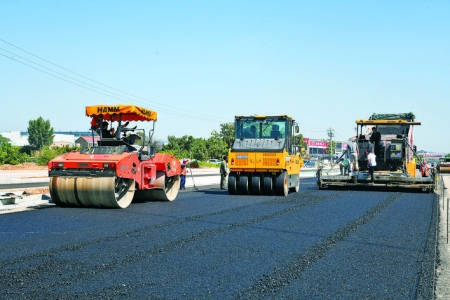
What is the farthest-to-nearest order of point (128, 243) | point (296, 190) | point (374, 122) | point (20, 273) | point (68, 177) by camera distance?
point (374, 122)
point (296, 190)
point (68, 177)
point (128, 243)
point (20, 273)

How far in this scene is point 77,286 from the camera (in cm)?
549

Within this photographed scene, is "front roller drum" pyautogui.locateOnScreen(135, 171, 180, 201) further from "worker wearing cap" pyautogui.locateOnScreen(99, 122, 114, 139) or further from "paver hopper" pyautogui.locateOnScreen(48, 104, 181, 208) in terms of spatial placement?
"worker wearing cap" pyautogui.locateOnScreen(99, 122, 114, 139)

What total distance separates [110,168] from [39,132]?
114566 mm

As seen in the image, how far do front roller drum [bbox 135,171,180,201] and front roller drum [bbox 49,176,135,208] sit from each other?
69.2 inches

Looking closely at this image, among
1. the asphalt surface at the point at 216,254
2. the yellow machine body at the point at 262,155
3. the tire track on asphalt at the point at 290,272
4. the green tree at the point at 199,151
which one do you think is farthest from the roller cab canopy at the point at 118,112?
the green tree at the point at 199,151

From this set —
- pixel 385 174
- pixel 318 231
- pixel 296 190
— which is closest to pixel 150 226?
pixel 318 231

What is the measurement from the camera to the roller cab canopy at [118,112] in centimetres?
1334

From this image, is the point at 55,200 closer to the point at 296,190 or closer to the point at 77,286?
the point at 77,286

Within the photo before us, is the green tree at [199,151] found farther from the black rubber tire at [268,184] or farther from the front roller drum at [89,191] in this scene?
the front roller drum at [89,191]

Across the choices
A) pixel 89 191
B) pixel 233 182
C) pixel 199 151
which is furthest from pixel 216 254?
pixel 199 151

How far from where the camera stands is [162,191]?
1502 cm

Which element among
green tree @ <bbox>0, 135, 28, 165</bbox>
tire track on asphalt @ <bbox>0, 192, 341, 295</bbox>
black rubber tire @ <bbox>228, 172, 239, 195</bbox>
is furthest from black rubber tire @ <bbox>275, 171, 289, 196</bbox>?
green tree @ <bbox>0, 135, 28, 165</bbox>

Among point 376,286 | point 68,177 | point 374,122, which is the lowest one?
point 376,286

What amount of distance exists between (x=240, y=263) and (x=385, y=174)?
15312 millimetres
